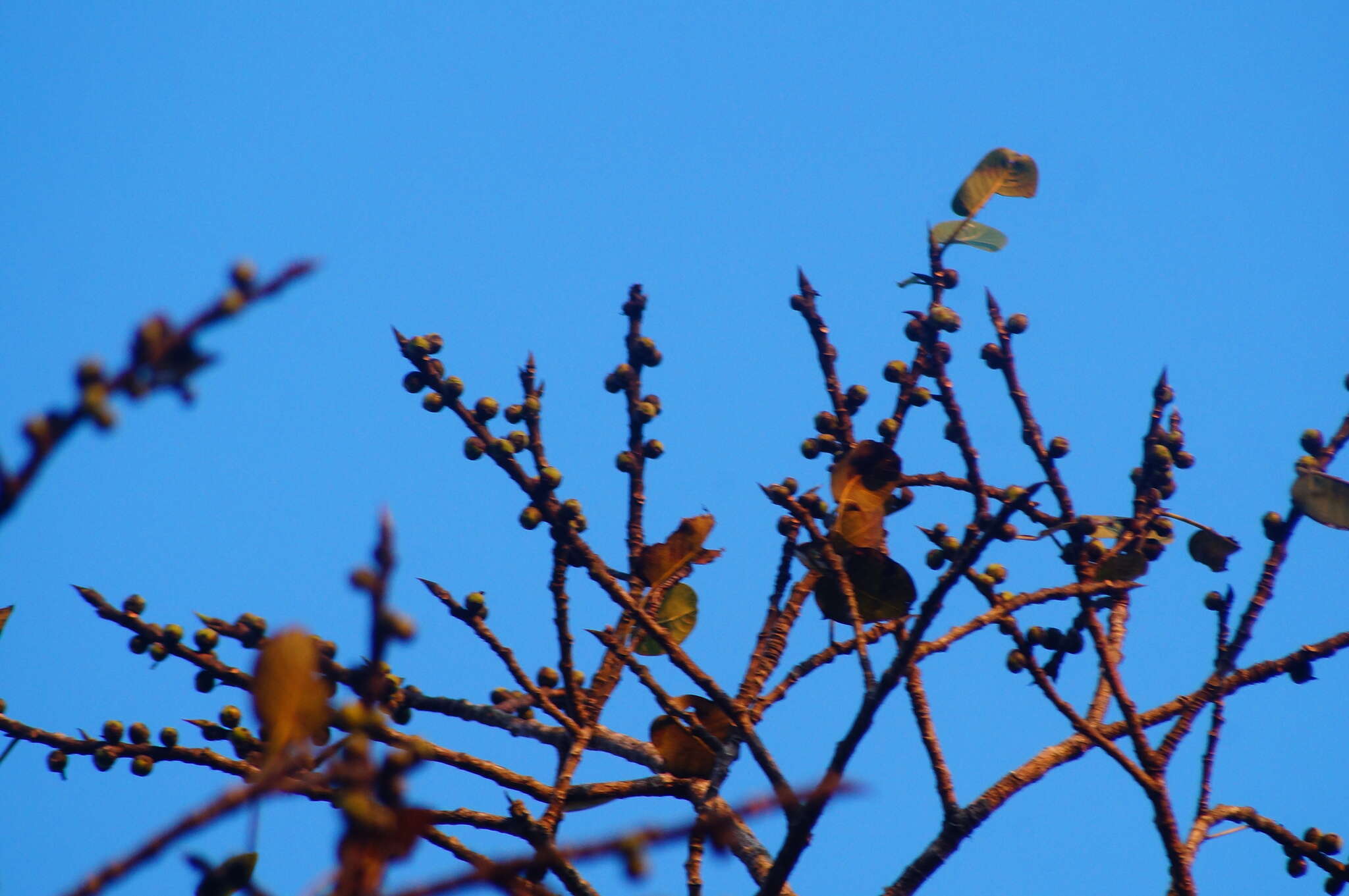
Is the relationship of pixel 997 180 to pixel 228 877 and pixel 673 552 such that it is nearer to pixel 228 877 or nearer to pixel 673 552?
pixel 673 552

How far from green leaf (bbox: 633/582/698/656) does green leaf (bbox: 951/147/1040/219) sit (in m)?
1.28

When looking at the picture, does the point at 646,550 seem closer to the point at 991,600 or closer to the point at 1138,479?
the point at 991,600

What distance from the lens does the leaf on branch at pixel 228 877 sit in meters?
1.74

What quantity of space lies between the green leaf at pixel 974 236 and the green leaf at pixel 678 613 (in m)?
1.15

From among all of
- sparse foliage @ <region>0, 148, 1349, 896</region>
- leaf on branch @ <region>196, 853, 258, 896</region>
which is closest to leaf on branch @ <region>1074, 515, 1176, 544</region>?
sparse foliage @ <region>0, 148, 1349, 896</region>

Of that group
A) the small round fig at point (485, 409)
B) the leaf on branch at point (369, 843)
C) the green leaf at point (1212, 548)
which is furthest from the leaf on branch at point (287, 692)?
the green leaf at point (1212, 548)

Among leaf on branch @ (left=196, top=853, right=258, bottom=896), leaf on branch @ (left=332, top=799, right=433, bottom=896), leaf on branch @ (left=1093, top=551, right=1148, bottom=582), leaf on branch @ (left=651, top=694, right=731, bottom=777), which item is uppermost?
leaf on branch @ (left=1093, top=551, right=1148, bottom=582)

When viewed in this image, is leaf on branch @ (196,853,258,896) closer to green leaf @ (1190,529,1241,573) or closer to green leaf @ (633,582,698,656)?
green leaf @ (633,582,698,656)

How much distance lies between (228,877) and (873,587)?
5.01 ft

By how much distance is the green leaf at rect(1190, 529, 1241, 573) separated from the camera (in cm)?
322

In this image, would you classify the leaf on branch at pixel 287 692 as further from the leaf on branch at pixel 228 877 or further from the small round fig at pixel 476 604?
the small round fig at pixel 476 604

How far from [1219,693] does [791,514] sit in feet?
3.53

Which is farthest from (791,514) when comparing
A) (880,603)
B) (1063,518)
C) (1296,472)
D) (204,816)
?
(204,816)

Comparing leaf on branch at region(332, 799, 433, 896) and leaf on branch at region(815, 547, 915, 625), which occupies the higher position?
leaf on branch at region(815, 547, 915, 625)
